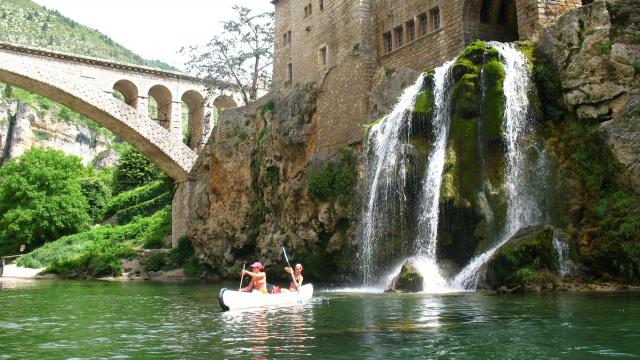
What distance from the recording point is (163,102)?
4559 cm

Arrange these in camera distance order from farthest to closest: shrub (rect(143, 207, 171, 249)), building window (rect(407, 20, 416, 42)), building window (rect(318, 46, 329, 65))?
1. shrub (rect(143, 207, 171, 249))
2. building window (rect(318, 46, 329, 65))
3. building window (rect(407, 20, 416, 42))

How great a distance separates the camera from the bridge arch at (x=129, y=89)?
41938mm

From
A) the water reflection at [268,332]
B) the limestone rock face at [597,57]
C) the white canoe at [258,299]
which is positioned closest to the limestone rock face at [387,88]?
the limestone rock face at [597,57]

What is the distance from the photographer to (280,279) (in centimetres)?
2692

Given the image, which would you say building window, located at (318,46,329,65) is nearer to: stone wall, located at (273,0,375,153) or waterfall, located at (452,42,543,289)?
stone wall, located at (273,0,375,153)

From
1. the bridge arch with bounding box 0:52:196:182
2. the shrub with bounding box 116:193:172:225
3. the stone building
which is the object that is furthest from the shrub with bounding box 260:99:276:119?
the shrub with bounding box 116:193:172:225

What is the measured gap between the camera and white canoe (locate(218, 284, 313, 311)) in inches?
522

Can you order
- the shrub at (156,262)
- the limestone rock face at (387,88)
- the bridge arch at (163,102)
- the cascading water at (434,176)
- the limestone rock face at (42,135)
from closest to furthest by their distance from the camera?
the cascading water at (434,176)
the limestone rock face at (387,88)
the shrub at (156,262)
the bridge arch at (163,102)
the limestone rock face at (42,135)

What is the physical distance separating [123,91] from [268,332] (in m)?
37.1

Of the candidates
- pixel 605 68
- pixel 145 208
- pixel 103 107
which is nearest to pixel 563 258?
pixel 605 68

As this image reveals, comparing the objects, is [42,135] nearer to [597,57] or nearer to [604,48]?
[597,57]

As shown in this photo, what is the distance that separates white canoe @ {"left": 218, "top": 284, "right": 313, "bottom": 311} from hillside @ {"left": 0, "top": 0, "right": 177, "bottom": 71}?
288 feet

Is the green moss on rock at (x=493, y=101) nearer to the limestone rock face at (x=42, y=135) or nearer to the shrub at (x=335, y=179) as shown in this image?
the shrub at (x=335, y=179)

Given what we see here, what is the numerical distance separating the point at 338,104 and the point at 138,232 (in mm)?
20745
